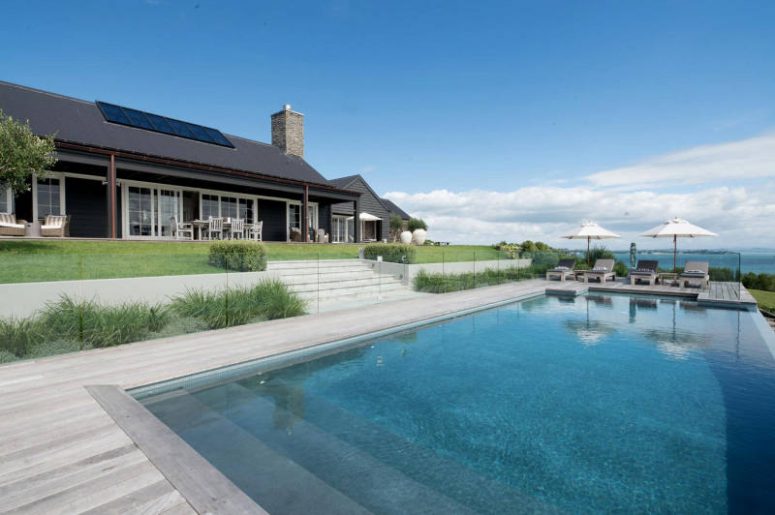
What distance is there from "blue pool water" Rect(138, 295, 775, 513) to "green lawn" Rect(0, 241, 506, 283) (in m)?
3.80

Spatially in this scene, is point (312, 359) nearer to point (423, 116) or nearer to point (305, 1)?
point (305, 1)

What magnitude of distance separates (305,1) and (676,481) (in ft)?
52.8

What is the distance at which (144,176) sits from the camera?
1380 centimetres

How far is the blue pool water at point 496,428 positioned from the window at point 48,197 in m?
12.3

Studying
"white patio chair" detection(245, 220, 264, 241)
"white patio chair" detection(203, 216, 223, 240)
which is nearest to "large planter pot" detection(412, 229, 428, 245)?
"white patio chair" detection(245, 220, 264, 241)

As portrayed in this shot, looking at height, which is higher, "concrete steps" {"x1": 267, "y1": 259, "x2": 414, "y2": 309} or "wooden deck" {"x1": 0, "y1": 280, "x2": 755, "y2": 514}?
"concrete steps" {"x1": 267, "y1": 259, "x2": 414, "y2": 309}

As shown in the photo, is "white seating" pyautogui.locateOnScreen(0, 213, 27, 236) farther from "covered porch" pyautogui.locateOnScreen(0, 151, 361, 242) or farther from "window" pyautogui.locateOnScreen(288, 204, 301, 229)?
"window" pyautogui.locateOnScreen(288, 204, 301, 229)

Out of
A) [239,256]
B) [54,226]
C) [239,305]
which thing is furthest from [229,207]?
[239,305]

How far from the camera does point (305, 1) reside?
532 inches

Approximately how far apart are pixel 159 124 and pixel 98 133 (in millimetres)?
3359

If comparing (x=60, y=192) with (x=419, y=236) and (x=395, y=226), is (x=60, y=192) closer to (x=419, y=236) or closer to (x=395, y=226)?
(x=419, y=236)

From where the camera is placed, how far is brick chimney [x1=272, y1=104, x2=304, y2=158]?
21.3m

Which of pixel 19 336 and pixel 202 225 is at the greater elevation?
pixel 202 225

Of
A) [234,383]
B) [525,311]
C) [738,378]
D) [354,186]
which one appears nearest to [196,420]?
[234,383]
